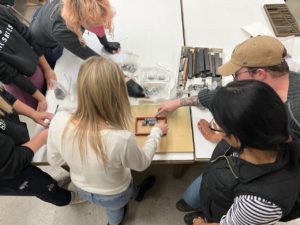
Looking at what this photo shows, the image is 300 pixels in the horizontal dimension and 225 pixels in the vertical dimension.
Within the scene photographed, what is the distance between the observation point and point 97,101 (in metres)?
1.03

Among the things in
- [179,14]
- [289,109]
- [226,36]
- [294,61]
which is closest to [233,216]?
[289,109]

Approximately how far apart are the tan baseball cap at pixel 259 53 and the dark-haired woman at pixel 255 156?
0.40 metres

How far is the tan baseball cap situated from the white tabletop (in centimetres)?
47

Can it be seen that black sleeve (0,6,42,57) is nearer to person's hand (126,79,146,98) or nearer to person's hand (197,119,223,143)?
person's hand (126,79,146,98)

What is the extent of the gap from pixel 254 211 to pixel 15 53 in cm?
136

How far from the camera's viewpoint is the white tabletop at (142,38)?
1.71m

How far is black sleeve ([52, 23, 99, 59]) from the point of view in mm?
1522

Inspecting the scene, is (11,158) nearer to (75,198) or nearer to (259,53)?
(75,198)

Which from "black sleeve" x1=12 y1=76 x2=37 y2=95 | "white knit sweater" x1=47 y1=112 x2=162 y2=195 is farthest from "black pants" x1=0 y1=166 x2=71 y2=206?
"black sleeve" x1=12 y1=76 x2=37 y2=95

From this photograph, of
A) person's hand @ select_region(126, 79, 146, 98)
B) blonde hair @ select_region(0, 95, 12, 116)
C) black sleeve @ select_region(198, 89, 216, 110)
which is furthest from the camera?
person's hand @ select_region(126, 79, 146, 98)

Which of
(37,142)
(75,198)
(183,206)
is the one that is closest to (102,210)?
(75,198)

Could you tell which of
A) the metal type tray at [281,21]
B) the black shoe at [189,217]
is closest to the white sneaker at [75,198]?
the black shoe at [189,217]

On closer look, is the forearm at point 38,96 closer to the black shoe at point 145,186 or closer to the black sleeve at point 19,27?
the black sleeve at point 19,27

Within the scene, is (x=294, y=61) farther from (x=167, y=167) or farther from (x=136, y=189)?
(x=136, y=189)
